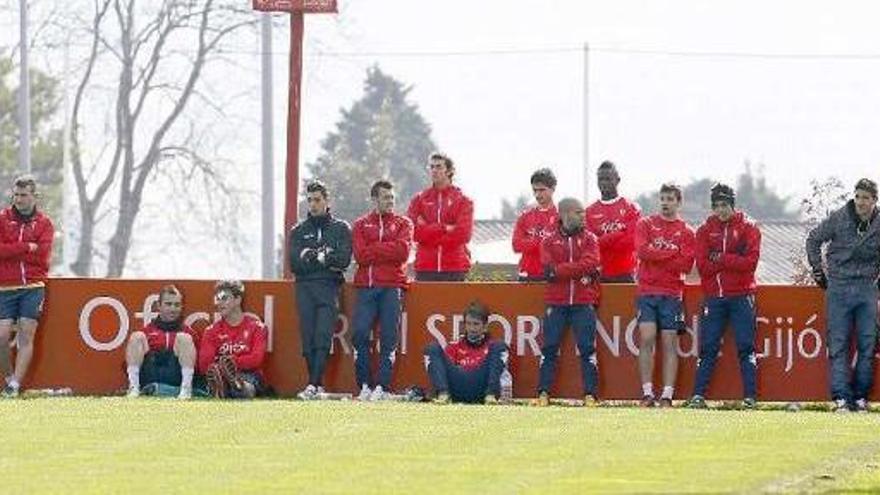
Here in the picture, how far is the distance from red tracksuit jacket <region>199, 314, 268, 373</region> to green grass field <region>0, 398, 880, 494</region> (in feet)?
5.69

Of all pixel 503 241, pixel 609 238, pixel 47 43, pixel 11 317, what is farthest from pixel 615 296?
pixel 503 241

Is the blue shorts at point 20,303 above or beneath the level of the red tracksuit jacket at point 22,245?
beneath

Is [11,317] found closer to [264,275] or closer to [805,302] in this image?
[805,302]

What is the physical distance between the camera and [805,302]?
29094mm

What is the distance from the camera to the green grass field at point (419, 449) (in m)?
19.5

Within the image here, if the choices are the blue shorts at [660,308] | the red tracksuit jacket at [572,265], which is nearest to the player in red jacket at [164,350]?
the red tracksuit jacket at [572,265]

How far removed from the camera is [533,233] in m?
29.2

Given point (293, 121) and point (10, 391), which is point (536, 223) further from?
point (10, 391)

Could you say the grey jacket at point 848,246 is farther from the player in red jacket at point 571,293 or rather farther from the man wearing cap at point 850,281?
the player in red jacket at point 571,293

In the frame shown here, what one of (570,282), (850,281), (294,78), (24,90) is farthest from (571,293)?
(24,90)

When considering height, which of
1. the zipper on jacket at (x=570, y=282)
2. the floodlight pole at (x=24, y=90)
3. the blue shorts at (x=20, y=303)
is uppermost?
the floodlight pole at (x=24, y=90)

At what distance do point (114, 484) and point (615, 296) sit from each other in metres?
10.4

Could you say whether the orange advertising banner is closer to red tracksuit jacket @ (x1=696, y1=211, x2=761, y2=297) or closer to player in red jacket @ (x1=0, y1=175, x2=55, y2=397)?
player in red jacket @ (x1=0, y1=175, x2=55, y2=397)

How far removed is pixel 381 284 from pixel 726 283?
3144 mm
